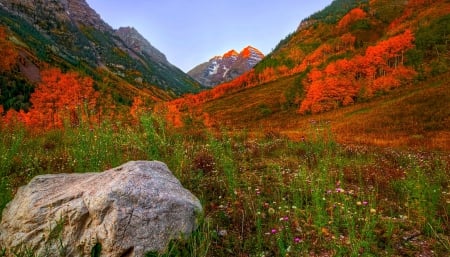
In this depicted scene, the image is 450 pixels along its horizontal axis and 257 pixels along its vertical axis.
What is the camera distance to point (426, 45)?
325ft

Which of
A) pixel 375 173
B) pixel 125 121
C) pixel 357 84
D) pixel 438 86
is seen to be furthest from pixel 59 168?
pixel 357 84

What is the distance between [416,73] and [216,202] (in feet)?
291

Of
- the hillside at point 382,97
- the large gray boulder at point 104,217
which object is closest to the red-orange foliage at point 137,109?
the large gray boulder at point 104,217

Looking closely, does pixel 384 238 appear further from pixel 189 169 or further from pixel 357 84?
pixel 357 84

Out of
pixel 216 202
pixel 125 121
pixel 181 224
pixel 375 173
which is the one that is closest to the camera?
pixel 181 224

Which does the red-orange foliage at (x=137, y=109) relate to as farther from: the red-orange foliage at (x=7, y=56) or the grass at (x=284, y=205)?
the red-orange foliage at (x=7, y=56)

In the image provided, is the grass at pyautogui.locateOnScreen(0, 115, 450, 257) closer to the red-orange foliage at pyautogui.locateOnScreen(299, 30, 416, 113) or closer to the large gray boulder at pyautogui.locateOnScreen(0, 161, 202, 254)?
the large gray boulder at pyautogui.locateOnScreen(0, 161, 202, 254)

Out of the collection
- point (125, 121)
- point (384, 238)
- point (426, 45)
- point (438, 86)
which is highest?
point (426, 45)

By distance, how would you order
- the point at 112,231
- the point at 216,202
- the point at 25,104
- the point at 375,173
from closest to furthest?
the point at 112,231
the point at 216,202
the point at 375,173
the point at 25,104

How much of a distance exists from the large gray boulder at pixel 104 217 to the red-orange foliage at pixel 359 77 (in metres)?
81.9

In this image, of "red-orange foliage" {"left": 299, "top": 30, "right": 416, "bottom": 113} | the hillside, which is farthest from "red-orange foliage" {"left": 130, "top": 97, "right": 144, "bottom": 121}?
"red-orange foliage" {"left": 299, "top": 30, "right": 416, "bottom": 113}

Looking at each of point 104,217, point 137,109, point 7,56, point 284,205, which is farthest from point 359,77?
point 7,56

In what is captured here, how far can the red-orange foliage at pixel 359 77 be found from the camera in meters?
80.4

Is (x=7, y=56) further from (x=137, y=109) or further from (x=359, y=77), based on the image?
(x=137, y=109)
